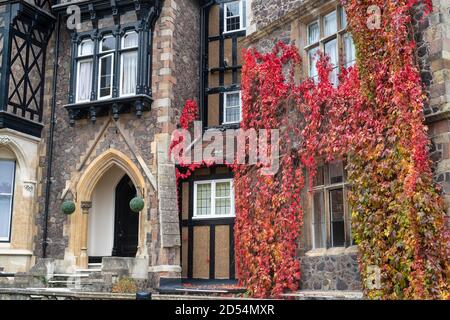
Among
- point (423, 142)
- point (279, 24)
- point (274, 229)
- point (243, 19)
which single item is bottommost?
point (274, 229)

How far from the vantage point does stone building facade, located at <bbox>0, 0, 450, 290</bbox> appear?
15.4 meters

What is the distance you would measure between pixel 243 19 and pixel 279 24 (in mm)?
5772

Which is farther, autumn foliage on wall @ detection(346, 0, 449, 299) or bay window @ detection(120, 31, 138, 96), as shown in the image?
bay window @ detection(120, 31, 138, 96)

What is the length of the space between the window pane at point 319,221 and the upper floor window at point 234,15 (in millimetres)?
8521

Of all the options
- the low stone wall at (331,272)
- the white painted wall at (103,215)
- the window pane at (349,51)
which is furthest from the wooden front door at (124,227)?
the window pane at (349,51)

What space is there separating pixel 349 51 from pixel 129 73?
7.70 metres

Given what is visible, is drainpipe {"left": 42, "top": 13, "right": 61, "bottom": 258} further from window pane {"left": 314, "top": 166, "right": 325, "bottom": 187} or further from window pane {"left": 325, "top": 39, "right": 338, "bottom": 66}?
window pane {"left": 325, "top": 39, "right": 338, "bottom": 66}

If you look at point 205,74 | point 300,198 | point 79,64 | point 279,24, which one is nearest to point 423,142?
point 300,198

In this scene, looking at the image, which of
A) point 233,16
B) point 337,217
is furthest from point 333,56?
point 233,16

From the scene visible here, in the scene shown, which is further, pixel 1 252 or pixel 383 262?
pixel 1 252

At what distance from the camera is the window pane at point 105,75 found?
16469 mm

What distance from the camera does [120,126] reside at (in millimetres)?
16062

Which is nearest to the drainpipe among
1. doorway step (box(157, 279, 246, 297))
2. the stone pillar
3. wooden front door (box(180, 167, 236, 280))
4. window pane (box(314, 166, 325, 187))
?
the stone pillar
